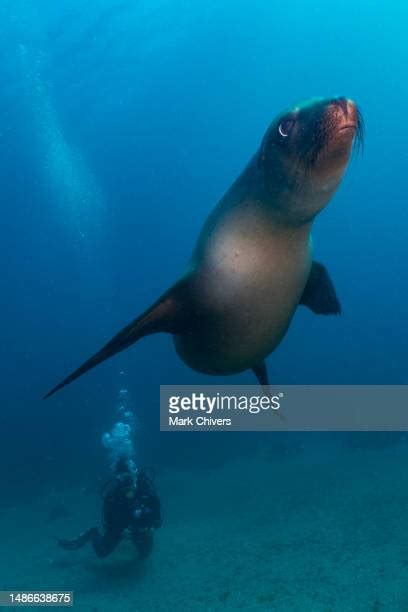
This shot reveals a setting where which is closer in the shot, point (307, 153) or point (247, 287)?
point (307, 153)

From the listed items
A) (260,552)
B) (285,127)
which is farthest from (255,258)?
(260,552)

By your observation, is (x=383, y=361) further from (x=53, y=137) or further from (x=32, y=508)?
(x=53, y=137)

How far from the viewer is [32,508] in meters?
18.1

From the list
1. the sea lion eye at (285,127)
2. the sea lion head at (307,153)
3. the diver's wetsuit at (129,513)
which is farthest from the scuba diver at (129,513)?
the sea lion eye at (285,127)

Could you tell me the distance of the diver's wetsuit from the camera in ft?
26.7

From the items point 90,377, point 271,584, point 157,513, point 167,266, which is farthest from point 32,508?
point 167,266

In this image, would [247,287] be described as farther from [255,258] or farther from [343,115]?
[343,115]

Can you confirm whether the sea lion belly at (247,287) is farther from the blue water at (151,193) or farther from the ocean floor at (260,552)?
the blue water at (151,193)

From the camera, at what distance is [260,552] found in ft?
25.8

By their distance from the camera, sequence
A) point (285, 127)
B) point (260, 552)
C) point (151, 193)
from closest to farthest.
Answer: point (285, 127), point (260, 552), point (151, 193)

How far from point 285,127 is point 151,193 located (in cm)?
6349

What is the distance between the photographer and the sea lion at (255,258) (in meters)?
2.28

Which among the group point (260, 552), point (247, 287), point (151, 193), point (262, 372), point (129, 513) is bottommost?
point (260, 552)

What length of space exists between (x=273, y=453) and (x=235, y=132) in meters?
53.1
